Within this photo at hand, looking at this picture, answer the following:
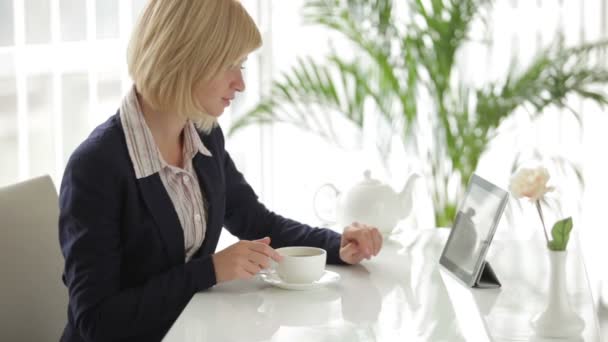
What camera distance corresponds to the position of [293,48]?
362cm

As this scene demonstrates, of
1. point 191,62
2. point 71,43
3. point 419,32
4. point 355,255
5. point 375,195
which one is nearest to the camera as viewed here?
point 191,62

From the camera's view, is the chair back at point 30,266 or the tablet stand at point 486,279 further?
the chair back at point 30,266

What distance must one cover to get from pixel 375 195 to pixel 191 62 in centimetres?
56

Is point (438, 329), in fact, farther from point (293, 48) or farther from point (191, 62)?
point (293, 48)

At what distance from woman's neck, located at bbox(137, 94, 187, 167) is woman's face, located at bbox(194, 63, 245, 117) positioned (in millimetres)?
83

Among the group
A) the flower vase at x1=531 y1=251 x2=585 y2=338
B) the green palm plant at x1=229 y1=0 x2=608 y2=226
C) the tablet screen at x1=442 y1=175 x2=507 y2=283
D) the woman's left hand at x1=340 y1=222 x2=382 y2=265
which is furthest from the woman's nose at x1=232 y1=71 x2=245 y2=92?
the green palm plant at x1=229 y1=0 x2=608 y2=226

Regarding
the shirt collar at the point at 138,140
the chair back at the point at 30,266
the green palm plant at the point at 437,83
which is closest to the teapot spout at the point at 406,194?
the shirt collar at the point at 138,140

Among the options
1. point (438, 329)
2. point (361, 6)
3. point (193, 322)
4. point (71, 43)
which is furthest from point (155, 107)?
point (71, 43)

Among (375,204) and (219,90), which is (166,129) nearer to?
(219,90)

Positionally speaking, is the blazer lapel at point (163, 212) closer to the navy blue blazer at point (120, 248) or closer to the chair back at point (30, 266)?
the navy blue blazer at point (120, 248)

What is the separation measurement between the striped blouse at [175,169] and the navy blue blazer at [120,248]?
14 mm

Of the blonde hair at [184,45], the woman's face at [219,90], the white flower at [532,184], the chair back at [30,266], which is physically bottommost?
the chair back at [30,266]

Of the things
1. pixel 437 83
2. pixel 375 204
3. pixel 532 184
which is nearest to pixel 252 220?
pixel 375 204

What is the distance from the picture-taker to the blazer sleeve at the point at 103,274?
1535 millimetres
